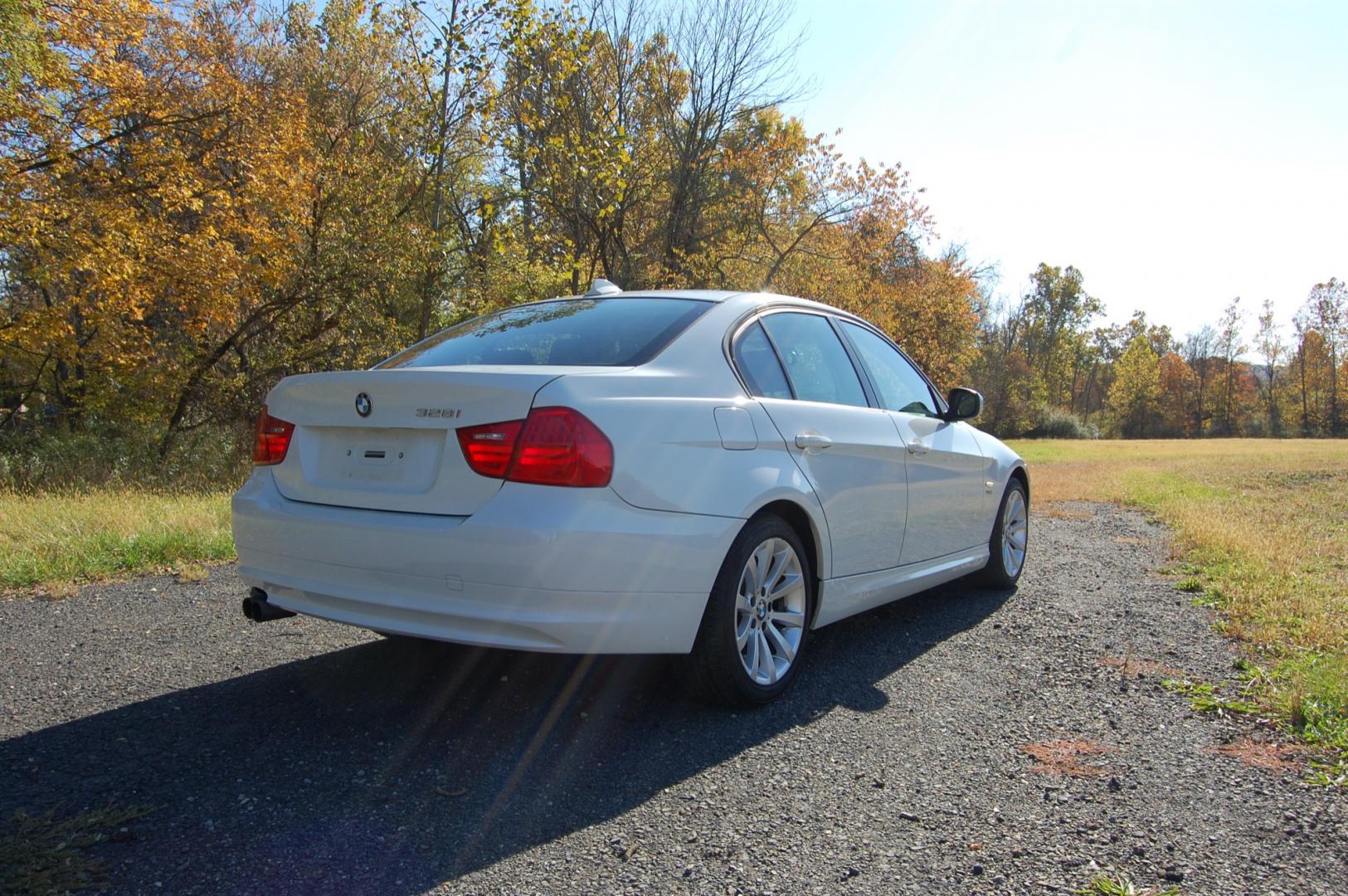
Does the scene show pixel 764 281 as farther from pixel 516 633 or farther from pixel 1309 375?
pixel 1309 375

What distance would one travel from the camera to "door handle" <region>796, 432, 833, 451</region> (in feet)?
12.1

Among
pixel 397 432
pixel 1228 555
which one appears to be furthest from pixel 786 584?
pixel 1228 555

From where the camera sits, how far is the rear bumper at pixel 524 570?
285cm

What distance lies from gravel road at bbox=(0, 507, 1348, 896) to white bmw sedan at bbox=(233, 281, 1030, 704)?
0.39 meters

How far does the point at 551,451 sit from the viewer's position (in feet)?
9.52

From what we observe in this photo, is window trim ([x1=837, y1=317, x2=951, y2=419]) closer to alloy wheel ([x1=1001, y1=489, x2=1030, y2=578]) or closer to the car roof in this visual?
the car roof

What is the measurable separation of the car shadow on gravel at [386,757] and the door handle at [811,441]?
1.03 m

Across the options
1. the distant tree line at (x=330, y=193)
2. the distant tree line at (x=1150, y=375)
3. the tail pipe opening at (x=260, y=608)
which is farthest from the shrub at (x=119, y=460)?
the distant tree line at (x=1150, y=375)

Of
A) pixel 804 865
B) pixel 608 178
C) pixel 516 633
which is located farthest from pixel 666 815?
pixel 608 178

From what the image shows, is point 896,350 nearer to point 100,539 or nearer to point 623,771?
point 623,771

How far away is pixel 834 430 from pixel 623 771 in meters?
1.76

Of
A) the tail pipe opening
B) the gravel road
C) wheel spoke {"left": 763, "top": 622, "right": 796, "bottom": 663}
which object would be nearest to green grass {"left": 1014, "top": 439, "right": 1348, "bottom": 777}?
the gravel road

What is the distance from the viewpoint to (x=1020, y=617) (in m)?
5.19

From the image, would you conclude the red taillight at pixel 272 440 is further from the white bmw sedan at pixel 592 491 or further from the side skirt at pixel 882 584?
the side skirt at pixel 882 584
